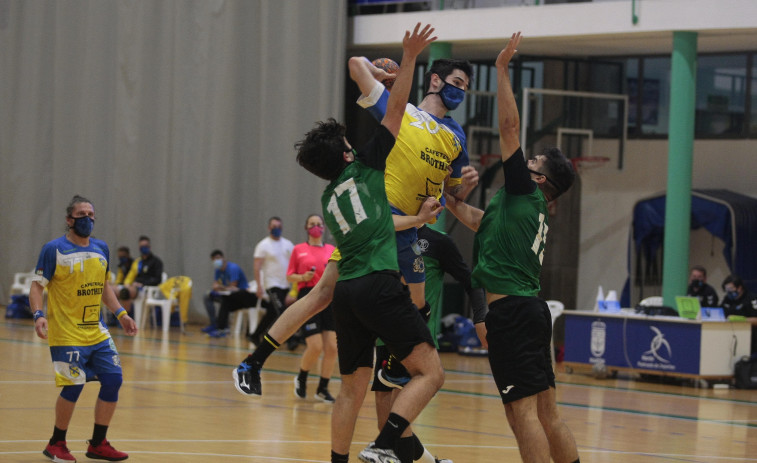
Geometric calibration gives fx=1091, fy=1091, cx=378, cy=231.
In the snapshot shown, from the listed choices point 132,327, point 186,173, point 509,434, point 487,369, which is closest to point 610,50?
point 487,369

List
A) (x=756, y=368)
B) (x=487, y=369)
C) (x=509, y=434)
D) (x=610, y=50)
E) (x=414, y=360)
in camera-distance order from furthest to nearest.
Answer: (x=610, y=50)
(x=487, y=369)
(x=756, y=368)
(x=509, y=434)
(x=414, y=360)

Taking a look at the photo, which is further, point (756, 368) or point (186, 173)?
point (186, 173)

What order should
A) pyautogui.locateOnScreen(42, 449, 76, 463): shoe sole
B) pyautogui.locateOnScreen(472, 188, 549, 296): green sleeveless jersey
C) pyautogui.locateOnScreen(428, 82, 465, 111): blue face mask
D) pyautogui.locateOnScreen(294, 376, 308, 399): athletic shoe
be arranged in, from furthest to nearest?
pyautogui.locateOnScreen(294, 376, 308, 399): athletic shoe < pyautogui.locateOnScreen(42, 449, 76, 463): shoe sole < pyautogui.locateOnScreen(428, 82, 465, 111): blue face mask < pyautogui.locateOnScreen(472, 188, 549, 296): green sleeveless jersey

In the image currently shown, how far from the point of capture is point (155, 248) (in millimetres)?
21672

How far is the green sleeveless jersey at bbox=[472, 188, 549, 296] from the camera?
5965mm

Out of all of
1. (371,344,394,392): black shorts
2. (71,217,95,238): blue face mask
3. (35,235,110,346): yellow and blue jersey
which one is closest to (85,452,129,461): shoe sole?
(35,235,110,346): yellow and blue jersey

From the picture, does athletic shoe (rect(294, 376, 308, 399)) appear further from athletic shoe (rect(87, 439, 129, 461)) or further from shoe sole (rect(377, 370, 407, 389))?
shoe sole (rect(377, 370, 407, 389))

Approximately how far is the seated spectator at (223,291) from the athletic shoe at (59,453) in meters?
11.2

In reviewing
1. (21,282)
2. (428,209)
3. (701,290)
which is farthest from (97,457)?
(21,282)

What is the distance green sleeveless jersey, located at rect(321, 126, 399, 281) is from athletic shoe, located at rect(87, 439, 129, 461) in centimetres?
269

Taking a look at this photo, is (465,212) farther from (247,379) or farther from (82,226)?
(82,226)

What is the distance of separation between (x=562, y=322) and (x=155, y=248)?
26.7 ft

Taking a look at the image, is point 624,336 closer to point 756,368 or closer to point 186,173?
point 756,368

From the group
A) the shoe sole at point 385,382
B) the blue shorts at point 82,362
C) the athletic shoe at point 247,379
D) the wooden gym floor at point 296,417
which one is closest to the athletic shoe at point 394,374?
the shoe sole at point 385,382
